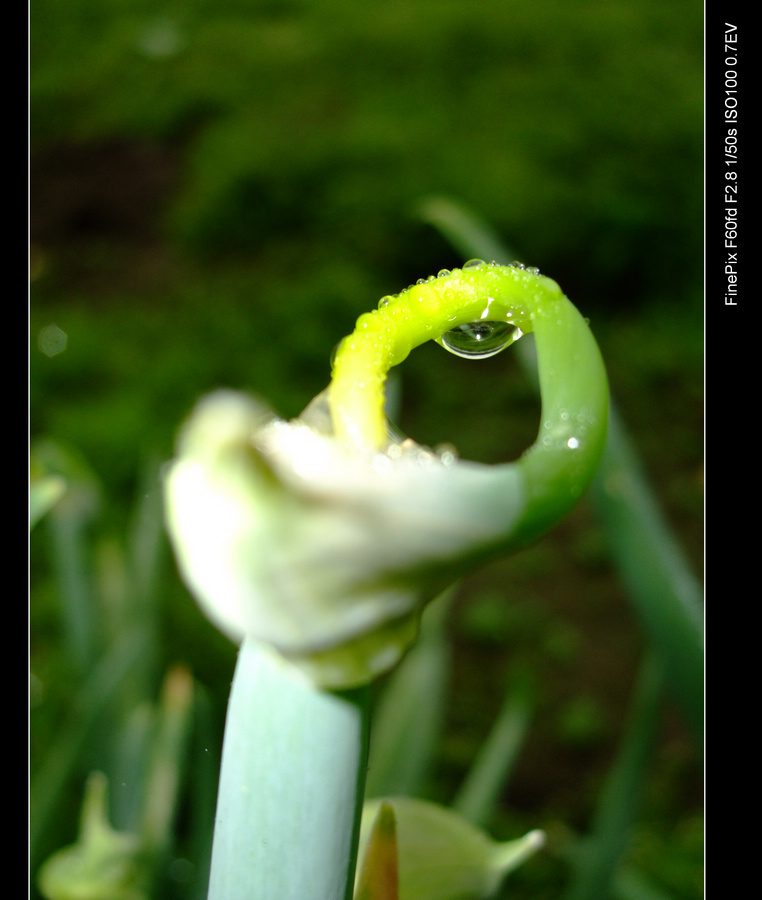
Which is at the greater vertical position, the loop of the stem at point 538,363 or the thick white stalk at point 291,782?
the loop of the stem at point 538,363

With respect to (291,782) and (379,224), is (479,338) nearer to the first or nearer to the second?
(291,782)

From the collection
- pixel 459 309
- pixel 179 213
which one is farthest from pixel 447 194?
pixel 459 309

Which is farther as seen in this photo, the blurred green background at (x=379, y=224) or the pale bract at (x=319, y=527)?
the blurred green background at (x=379, y=224)

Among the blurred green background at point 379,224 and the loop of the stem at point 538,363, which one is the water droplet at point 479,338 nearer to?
the loop of the stem at point 538,363

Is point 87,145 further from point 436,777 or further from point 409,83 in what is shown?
point 436,777

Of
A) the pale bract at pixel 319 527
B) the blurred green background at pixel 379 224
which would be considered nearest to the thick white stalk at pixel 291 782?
the pale bract at pixel 319 527

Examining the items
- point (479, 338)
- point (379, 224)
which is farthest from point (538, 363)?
point (379, 224)
